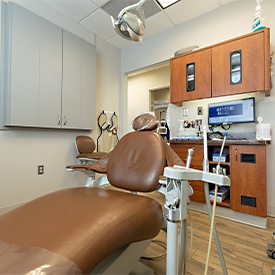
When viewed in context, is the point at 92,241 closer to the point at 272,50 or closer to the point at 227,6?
the point at 272,50

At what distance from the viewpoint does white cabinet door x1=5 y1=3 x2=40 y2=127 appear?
6.87 feet

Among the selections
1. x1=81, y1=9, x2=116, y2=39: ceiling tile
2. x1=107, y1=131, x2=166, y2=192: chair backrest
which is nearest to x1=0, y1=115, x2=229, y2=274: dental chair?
x1=107, y1=131, x2=166, y2=192: chair backrest

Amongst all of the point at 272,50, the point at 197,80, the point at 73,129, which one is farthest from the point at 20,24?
the point at 272,50

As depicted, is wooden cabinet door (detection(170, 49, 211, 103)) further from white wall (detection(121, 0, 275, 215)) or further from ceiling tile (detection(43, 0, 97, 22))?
ceiling tile (detection(43, 0, 97, 22))

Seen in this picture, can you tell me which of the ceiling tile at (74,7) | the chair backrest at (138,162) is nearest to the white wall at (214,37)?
the ceiling tile at (74,7)

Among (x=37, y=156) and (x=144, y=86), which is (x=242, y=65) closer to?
(x=37, y=156)

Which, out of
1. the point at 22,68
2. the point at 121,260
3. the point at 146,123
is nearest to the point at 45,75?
the point at 22,68

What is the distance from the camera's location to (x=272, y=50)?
7.13ft

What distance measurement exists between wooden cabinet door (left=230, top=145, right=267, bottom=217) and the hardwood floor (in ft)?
0.72

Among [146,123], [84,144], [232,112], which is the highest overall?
[232,112]

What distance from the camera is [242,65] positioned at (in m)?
2.11

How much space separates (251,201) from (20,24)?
11.3ft

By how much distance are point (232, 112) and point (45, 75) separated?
104 inches

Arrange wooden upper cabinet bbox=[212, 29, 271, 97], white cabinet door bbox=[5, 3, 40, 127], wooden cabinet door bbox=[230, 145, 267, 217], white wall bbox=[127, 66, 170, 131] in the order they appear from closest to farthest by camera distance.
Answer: wooden cabinet door bbox=[230, 145, 267, 217] → wooden upper cabinet bbox=[212, 29, 271, 97] → white cabinet door bbox=[5, 3, 40, 127] → white wall bbox=[127, 66, 170, 131]
